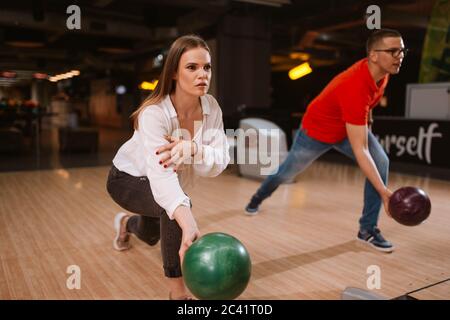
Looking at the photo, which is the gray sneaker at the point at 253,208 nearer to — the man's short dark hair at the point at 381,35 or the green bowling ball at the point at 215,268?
the man's short dark hair at the point at 381,35

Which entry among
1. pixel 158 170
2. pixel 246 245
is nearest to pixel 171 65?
pixel 158 170

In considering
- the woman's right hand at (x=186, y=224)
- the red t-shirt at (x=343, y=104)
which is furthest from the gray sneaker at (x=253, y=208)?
the woman's right hand at (x=186, y=224)

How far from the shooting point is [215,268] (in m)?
1.36

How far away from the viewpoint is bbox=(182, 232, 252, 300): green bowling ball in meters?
1.36

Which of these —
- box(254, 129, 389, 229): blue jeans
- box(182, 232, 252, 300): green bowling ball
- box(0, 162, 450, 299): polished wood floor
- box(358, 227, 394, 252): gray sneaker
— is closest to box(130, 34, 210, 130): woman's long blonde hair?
box(182, 232, 252, 300): green bowling ball

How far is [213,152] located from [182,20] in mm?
7918

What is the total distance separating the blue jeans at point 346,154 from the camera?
2.55m

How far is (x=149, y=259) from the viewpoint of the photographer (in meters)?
2.46

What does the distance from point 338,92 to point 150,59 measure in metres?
12.6

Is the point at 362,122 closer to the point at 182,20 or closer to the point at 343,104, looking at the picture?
the point at 343,104

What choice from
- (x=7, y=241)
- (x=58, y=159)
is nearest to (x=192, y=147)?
(x=7, y=241)

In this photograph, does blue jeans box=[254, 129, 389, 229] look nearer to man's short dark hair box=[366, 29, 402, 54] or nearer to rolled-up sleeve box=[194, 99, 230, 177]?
man's short dark hair box=[366, 29, 402, 54]

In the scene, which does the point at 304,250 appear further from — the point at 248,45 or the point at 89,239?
the point at 248,45

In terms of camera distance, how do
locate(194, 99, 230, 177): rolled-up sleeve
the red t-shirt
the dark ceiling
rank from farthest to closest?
the dark ceiling → the red t-shirt → locate(194, 99, 230, 177): rolled-up sleeve
